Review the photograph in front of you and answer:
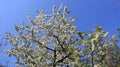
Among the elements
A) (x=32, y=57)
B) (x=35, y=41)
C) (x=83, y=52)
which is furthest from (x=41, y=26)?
(x=83, y=52)

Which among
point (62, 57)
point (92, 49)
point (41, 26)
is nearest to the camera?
point (92, 49)

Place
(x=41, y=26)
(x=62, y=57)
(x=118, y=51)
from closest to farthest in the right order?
(x=118, y=51)
(x=62, y=57)
(x=41, y=26)

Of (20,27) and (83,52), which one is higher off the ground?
(20,27)

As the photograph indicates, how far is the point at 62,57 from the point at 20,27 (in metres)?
3.61

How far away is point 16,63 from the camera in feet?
63.6

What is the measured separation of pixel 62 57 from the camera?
18250mm

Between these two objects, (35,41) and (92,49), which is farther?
(35,41)

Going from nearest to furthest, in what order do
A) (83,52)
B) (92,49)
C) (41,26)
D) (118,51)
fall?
(118,51) < (92,49) < (83,52) < (41,26)

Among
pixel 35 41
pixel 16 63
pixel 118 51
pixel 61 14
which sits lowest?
pixel 118 51

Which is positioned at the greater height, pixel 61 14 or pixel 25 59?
pixel 61 14

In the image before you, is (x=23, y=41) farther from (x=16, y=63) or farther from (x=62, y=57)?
(x=62, y=57)

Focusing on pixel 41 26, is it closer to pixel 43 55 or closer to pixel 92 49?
pixel 43 55

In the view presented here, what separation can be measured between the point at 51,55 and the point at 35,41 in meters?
1.46

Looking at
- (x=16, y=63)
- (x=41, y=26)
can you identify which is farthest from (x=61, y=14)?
(x=16, y=63)
